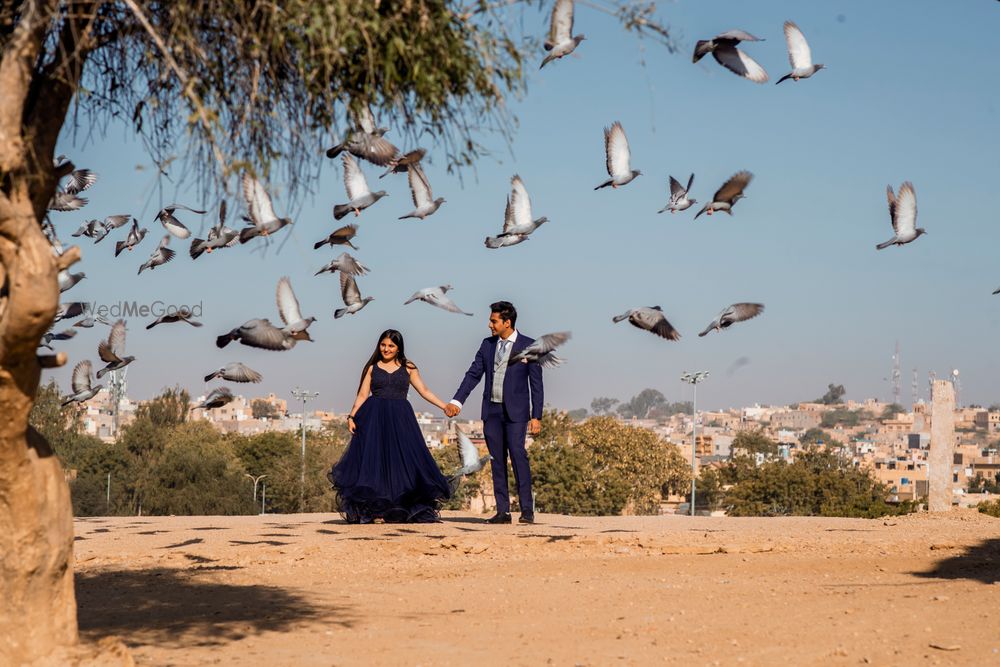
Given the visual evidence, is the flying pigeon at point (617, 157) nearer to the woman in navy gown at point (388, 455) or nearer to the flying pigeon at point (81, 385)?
the woman in navy gown at point (388, 455)

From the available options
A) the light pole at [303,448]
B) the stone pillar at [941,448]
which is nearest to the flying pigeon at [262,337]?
the stone pillar at [941,448]

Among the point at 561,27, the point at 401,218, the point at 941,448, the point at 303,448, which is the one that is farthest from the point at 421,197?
the point at 303,448

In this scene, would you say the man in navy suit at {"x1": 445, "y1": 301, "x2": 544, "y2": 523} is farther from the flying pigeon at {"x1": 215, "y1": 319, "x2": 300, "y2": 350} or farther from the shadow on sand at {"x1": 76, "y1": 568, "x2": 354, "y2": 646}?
the shadow on sand at {"x1": 76, "y1": 568, "x2": 354, "y2": 646}

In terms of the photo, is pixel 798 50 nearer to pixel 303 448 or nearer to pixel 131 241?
pixel 131 241

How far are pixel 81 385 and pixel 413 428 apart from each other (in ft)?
14.6

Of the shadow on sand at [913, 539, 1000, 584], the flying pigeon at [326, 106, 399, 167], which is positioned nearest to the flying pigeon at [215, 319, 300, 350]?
the flying pigeon at [326, 106, 399, 167]

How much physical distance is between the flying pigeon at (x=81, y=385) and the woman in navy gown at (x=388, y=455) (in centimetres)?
349

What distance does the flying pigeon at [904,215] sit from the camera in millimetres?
14984

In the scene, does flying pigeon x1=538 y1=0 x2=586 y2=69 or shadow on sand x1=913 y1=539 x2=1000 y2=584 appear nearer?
flying pigeon x1=538 y1=0 x2=586 y2=69

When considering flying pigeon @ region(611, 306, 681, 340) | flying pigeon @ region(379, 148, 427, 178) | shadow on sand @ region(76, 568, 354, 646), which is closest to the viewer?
shadow on sand @ region(76, 568, 354, 646)

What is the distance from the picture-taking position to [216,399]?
1473 centimetres

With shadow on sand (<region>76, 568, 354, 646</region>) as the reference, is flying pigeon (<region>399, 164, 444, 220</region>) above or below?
above

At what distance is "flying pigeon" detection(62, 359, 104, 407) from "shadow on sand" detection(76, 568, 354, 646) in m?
5.13

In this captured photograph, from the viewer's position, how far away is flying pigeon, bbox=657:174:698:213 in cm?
1487
